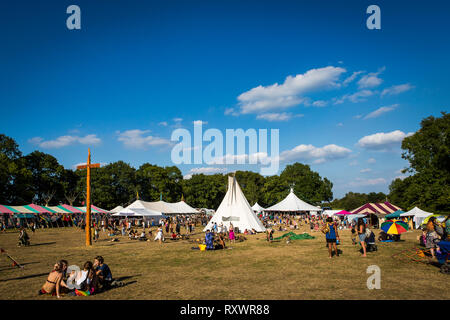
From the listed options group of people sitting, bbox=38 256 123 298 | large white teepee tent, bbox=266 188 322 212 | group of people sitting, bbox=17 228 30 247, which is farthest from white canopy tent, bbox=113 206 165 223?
group of people sitting, bbox=38 256 123 298

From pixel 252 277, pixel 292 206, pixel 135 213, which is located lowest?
pixel 292 206

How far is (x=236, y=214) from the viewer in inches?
1037

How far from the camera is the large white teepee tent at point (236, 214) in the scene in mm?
26078

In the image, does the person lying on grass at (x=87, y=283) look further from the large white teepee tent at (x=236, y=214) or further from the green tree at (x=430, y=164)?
the green tree at (x=430, y=164)

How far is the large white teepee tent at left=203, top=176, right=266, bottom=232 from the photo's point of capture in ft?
85.6

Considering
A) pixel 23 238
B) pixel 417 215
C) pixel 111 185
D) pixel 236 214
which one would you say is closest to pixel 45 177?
pixel 111 185

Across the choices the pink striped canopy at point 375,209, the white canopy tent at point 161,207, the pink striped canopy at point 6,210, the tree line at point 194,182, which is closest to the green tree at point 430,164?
the tree line at point 194,182

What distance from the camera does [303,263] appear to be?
11062 mm

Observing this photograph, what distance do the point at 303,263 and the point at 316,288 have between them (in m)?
3.84

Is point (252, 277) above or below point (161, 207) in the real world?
above

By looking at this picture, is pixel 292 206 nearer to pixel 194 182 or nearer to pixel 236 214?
pixel 236 214

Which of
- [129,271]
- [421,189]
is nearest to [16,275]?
[129,271]

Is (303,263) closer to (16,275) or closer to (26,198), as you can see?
(16,275)
